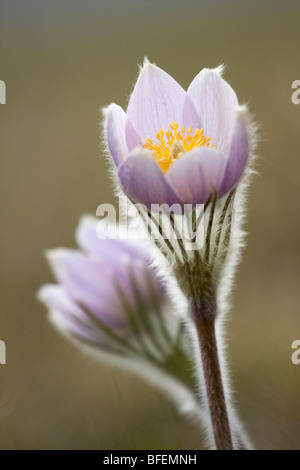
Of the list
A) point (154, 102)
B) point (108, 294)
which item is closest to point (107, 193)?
point (108, 294)

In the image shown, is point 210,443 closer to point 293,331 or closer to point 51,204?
point 293,331

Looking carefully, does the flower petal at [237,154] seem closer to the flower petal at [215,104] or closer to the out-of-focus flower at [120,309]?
the flower petal at [215,104]

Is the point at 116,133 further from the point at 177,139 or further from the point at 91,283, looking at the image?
the point at 91,283

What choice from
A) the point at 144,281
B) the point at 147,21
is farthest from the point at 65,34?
the point at 144,281

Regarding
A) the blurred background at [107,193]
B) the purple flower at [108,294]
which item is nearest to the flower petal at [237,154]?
the purple flower at [108,294]

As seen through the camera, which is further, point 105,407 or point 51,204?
point 51,204

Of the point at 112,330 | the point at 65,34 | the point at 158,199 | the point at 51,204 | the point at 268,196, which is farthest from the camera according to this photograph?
the point at 65,34
